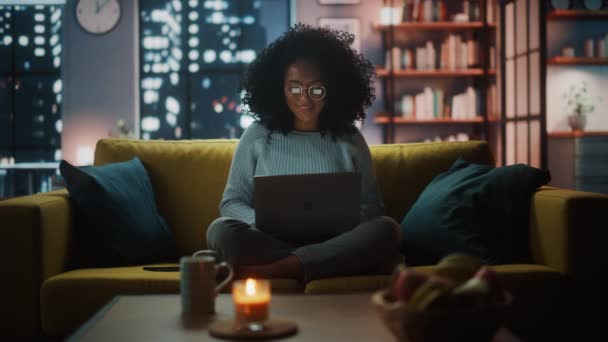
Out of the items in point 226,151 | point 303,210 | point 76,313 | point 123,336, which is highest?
point 226,151

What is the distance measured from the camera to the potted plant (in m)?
5.87

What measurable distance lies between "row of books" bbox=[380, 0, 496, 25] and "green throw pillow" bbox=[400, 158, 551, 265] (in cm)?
424

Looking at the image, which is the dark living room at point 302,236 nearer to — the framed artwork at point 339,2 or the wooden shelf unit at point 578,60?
the wooden shelf unit at point 578,60

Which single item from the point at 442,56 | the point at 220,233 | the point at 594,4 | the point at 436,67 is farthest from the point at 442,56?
the point at 220,233

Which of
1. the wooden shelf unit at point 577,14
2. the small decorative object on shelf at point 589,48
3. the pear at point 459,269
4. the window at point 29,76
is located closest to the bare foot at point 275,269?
the pear at point 459,269

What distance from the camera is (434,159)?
240 centimetres

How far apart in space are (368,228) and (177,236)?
2.56 ft

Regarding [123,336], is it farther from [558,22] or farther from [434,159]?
[558,22]

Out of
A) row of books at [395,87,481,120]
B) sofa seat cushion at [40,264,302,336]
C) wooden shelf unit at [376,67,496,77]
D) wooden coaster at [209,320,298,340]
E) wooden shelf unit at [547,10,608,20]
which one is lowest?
sofa seat cushion at [40,264,302,336]

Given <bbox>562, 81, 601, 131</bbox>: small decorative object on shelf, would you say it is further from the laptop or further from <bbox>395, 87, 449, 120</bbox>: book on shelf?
the laptop

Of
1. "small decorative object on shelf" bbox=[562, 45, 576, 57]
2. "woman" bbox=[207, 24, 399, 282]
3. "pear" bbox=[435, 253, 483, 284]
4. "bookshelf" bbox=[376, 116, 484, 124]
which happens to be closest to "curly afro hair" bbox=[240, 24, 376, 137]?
"woman" bbox=[207, 24, 399, 282]

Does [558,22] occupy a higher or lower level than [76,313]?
higher

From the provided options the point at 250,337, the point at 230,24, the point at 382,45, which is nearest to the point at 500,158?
the point at 382,45

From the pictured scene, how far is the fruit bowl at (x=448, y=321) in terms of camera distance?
0.85 metres
